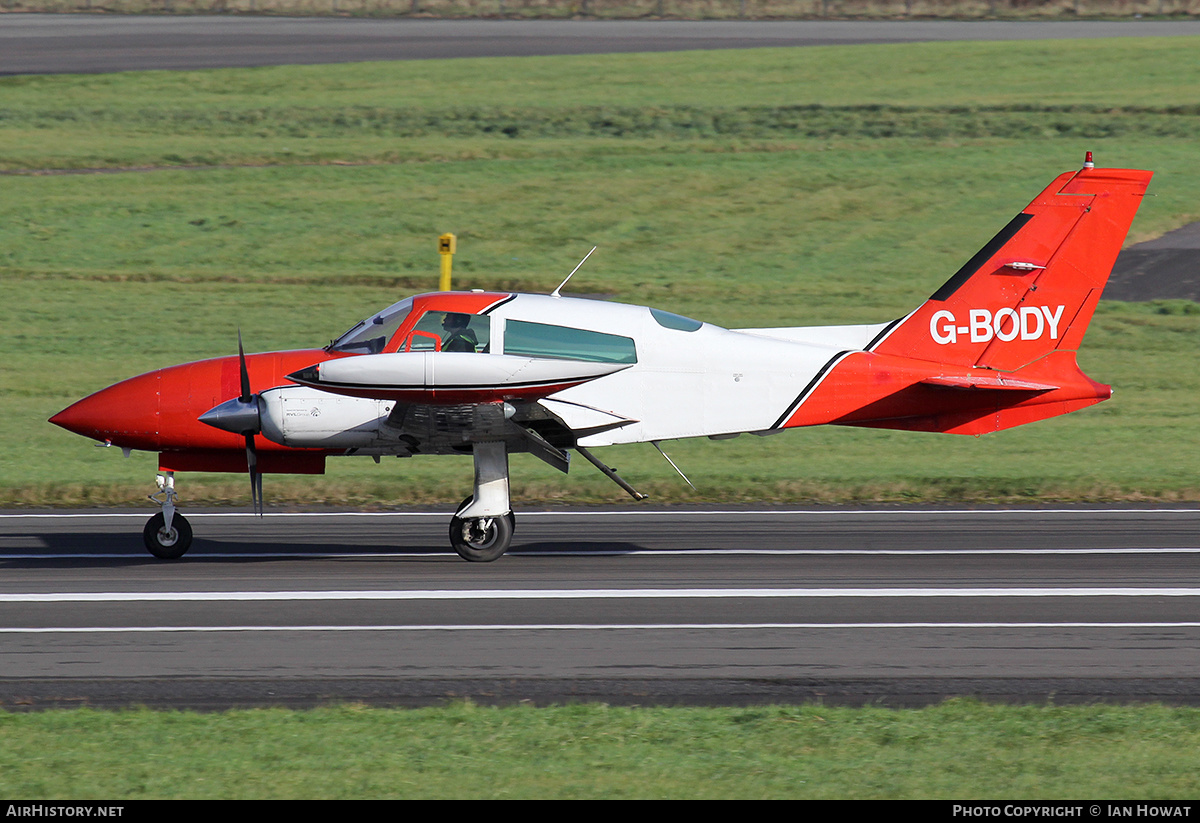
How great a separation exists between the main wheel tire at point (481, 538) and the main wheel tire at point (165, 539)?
8.83 feet

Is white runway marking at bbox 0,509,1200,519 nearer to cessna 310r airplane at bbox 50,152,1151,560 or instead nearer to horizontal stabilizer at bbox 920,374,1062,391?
cessna 310r airplane at bbox 50,152,1151,560

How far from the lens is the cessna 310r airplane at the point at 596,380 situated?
13.1m

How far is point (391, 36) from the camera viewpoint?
58.8 meters

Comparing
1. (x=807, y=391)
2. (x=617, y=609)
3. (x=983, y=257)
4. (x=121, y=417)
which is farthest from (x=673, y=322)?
(x=121, y=417)

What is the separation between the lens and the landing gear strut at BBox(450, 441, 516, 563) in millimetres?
13820

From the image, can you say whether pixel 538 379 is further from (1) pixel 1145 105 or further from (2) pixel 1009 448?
(1) pixel 1145 105

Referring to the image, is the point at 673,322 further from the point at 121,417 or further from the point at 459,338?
the point at 121,417

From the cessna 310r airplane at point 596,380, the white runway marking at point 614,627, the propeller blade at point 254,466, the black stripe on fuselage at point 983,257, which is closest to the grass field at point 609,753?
the white runway marking at point 614,627

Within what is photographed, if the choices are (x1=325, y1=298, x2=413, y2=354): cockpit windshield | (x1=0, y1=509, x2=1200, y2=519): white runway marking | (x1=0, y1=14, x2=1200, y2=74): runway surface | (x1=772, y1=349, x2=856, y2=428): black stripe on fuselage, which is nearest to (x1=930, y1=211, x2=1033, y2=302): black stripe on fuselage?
(x1=772, y1=349, x2=856, y2=428): black stripe on fuselage

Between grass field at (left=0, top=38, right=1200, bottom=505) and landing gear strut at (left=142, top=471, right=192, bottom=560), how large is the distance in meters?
3.64

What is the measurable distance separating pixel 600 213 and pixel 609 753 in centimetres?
2788

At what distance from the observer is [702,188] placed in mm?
37000

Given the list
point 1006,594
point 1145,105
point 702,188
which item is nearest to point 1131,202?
point 1006,594

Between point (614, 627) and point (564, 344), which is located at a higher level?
point (564, 344)
